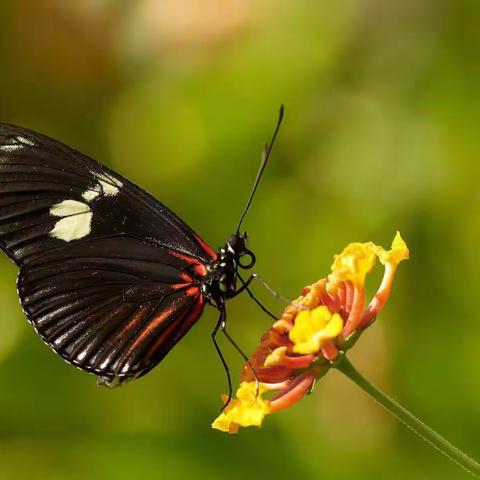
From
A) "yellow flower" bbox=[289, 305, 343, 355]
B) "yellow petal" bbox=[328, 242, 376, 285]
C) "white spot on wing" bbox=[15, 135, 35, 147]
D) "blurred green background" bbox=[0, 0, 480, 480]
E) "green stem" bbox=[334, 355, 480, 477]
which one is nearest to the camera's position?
"green stem" bbox=[334, 355, 480, 477]

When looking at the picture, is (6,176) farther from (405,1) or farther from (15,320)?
(405,1)

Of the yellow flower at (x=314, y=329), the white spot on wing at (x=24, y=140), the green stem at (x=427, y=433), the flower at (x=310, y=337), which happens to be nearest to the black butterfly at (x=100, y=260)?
the white spot on wing at (x=24, y=140)

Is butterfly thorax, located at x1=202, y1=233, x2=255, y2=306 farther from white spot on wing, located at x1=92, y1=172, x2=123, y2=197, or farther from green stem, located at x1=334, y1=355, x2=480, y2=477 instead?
green stem, located at x1=334, y1=355, x2=480, y2=477

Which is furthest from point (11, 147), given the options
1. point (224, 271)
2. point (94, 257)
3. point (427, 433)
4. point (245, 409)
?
point (427, 433)

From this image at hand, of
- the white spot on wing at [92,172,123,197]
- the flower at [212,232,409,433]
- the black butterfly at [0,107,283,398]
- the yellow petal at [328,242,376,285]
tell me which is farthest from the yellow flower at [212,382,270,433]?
the white spot on wing at [92,172,123,197]

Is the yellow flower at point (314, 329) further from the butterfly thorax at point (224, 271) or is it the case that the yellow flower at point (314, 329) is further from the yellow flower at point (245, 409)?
the butterfly thorax at point (224, 271)

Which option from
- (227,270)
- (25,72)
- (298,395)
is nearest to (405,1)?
(25,72)

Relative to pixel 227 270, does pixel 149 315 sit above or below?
below
